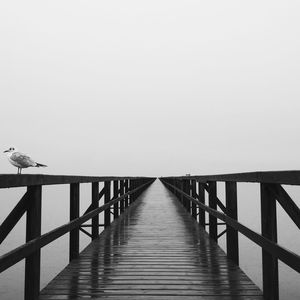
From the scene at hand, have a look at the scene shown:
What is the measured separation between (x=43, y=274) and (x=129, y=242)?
13.4 metres

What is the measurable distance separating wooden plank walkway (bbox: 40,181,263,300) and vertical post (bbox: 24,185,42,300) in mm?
286

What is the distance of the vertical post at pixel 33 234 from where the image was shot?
3.56 meters

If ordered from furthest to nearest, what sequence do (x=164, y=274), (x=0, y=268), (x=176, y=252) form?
(x=176, y=252) < (x=164, y=274) < (x=0, y=268)

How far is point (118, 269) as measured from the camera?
5184 mm

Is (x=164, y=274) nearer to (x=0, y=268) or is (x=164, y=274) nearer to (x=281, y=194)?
(x=281, y=194)

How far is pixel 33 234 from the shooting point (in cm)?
358

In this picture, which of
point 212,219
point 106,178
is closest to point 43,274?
point 106,178

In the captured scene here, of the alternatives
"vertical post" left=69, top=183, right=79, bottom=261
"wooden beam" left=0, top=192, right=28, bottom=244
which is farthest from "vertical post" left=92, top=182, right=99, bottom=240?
"wooden beam" left=0, top=192, right=28, bottom=244

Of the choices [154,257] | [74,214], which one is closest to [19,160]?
[74,214]

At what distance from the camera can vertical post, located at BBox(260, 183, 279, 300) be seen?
3.50 m

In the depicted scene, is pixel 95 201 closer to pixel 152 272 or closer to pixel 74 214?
pixel 74 214

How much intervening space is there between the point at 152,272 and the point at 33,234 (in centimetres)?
201

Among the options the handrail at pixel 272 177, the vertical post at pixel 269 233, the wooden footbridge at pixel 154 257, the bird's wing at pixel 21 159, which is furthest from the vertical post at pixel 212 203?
the bird's wing at pixel 21 159

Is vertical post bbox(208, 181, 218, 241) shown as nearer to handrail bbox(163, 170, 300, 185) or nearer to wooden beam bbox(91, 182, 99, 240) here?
wooden beam bbox(91, 182, 99, 240)
